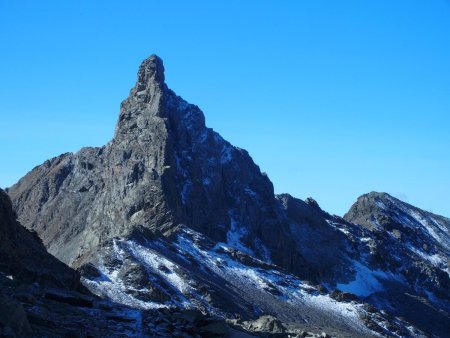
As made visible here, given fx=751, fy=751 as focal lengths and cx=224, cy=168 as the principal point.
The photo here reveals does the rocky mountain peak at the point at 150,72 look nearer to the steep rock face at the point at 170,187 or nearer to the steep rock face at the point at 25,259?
the steep rock face at the point at 170,187

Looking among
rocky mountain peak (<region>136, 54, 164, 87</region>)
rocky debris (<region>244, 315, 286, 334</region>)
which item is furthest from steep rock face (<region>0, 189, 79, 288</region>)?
rocky mountain peak (<region>136, 54, 164, 87</region>)

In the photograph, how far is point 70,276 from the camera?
44188 mm

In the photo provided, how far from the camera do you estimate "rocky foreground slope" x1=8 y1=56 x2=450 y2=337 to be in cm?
11044

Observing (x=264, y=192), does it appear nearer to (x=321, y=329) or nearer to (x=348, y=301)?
(x=348, y=301)

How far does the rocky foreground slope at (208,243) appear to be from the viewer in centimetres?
11044

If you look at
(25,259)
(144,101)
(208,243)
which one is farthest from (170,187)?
(25,259)

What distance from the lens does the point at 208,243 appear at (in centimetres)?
13662

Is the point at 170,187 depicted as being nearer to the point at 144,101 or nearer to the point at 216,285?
the point at 144,101

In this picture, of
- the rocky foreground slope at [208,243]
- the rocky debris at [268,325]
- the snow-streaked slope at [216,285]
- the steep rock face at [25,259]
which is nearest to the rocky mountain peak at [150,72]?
the rocky foreground slope at [208,243]

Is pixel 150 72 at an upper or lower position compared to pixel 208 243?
upper

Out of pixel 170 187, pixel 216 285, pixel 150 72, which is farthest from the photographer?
pixel 150 72

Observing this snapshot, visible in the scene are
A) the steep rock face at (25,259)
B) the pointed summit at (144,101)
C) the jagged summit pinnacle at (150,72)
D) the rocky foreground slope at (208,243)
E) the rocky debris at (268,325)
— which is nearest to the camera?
the steep rock face at (25,259)

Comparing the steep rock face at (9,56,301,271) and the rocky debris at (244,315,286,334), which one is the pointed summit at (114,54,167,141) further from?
the rocky debris at (244,315,286,334)

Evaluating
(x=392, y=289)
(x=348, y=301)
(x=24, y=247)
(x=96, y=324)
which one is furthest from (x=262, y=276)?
(x=96, y=324)
